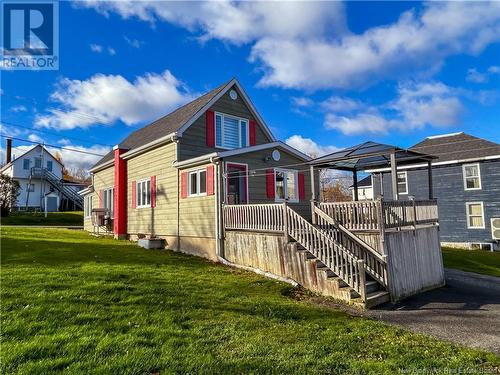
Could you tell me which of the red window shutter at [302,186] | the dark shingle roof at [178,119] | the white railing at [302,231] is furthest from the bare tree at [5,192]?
the red window shutter at [302,186]

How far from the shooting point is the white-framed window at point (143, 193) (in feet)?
50.4

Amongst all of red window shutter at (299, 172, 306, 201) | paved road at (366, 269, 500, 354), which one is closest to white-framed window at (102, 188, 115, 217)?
red window shutter at (299, 172, 306, 201)

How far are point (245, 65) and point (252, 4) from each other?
9.68 m

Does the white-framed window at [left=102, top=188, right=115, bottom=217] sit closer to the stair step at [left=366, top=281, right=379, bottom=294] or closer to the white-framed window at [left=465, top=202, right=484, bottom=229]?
the stair step at [left=366, top=281, right=379, bottom=294]

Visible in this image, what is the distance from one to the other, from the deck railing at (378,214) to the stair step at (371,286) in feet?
4.16

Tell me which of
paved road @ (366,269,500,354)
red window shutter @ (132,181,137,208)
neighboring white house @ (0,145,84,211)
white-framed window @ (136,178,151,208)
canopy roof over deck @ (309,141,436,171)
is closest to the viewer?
paved road @ (366,269,500,354)

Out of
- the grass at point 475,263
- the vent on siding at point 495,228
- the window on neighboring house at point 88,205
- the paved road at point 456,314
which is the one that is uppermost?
the window on neighboring house at point 88,205

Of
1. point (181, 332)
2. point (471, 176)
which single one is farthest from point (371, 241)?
point (471, 176)

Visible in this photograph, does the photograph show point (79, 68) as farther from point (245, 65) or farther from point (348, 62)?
point (348, 62)

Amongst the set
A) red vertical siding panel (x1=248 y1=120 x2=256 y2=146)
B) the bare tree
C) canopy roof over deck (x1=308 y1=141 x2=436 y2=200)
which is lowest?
canopy roof over deck (x1=308 y1=141 x2=436 y2=200)

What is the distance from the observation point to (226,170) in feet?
39.4

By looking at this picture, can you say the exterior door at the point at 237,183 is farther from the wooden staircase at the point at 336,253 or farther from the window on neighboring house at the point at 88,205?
the window on neighboring house at the point at 88,205

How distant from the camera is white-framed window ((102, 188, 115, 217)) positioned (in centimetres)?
1850

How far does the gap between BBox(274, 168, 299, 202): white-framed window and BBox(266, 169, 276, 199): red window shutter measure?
0.20m
